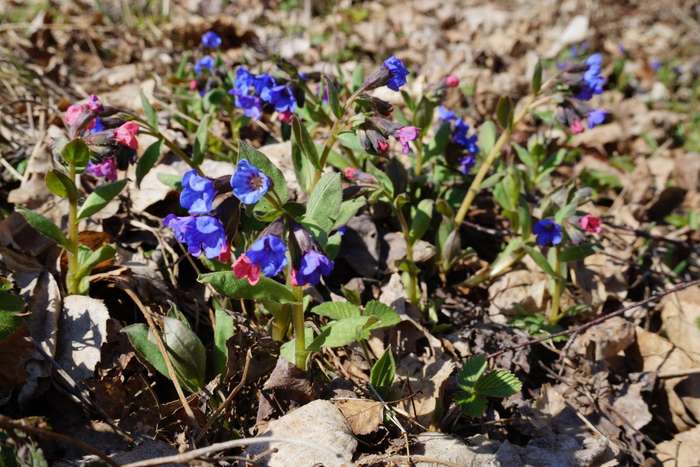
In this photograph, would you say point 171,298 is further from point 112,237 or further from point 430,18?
point 430,18

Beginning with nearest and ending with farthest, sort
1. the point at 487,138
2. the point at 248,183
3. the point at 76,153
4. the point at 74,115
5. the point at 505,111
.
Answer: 1. the point at 248,183
2. the point at 76,153
3. the point at 74,115
4. the point at 505,111
5. the point at 487,138

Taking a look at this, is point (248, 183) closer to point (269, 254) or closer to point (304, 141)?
point (269, 254)

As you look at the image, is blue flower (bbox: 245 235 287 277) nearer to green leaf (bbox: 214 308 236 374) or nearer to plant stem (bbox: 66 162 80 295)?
green leaf (bbox: 214 308 236 374)

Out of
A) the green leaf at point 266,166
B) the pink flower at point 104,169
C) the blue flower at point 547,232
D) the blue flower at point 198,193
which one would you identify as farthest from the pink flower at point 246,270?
the blue flower at point 547,232

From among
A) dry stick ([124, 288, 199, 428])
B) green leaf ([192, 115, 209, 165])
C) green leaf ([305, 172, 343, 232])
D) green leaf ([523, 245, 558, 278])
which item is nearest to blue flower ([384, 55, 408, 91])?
green leaf ([305, 172, 343, 232])

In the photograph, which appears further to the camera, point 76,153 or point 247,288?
point 76,153

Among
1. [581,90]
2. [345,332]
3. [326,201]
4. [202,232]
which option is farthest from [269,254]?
[581,90]

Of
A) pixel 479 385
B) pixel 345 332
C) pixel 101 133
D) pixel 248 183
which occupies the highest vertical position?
pixel 248 183

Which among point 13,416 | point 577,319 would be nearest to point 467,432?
point 577,319
